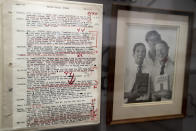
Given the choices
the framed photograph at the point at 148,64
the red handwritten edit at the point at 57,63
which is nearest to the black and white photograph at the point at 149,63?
the framed photograph at the point at 148,64

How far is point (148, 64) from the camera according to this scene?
2.48 feet

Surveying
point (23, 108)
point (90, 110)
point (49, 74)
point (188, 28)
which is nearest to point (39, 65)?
point (49, 74)

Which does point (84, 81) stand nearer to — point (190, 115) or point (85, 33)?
point (85, 33)

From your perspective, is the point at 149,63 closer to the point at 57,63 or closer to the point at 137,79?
the point at 137,79

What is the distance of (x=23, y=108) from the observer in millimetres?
629

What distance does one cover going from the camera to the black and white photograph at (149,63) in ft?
2.40

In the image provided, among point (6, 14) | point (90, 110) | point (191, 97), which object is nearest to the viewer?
point (6, 14)

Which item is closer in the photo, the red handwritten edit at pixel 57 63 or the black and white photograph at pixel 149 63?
the red handwritten edit at pixel 57 63

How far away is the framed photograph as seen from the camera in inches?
27.8

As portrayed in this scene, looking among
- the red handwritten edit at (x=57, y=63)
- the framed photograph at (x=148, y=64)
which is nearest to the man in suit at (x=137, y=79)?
the framed photograph at (x=148, y=64)

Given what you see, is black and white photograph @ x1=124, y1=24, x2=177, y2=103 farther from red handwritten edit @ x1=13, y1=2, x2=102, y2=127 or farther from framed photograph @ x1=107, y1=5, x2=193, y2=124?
red handwritten edit @ x1=13, y1=2, x2=102, y2=127

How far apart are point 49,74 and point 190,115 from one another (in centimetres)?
76

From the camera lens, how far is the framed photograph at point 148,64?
27.8 inches

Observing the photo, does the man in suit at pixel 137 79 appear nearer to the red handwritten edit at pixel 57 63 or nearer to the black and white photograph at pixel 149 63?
the black and white photograph at pixel 149 63
